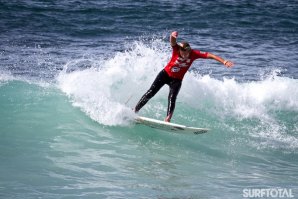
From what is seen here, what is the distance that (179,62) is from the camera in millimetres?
10242

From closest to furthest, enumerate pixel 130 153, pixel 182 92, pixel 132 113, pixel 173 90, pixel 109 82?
pixel 130 153 → pixel 173 90 → pixel 132 113 → pixel 109 82 → pixel 182 92

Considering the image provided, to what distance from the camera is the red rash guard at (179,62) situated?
1019 cm

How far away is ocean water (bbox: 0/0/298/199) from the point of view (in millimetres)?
8141

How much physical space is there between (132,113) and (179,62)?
145 cm

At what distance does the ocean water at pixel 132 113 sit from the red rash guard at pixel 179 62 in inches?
47.6

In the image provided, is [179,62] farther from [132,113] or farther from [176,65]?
[132,113]

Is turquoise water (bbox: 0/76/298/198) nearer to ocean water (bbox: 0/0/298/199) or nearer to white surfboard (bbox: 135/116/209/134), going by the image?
ocean water (bbox: 0/0/298/199)

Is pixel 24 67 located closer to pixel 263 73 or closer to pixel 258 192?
pixel 263 73

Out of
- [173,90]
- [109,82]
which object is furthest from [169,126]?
[109,82]

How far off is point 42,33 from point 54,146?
1307cm

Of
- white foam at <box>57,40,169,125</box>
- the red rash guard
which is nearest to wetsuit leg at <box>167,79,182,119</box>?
the red rash guard

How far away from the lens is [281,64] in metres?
18.5

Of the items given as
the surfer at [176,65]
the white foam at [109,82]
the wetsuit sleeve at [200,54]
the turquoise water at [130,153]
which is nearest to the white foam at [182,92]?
the white foam at [109,82]

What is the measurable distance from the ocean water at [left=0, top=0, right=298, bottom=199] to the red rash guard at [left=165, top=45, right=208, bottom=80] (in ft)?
3.97
